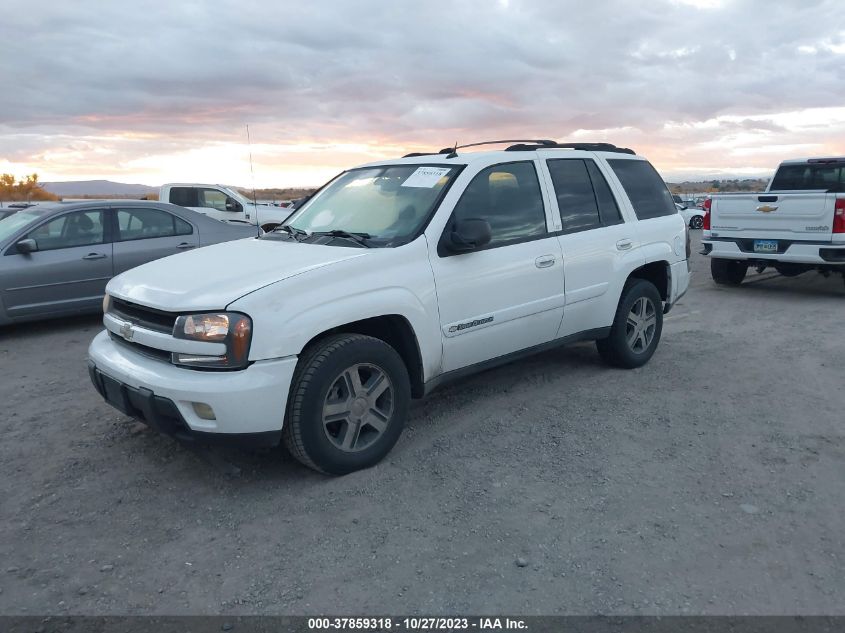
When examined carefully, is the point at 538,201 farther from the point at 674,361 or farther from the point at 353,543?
the point at 353,543

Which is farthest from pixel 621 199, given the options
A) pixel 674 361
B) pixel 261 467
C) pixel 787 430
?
pixel 261 467

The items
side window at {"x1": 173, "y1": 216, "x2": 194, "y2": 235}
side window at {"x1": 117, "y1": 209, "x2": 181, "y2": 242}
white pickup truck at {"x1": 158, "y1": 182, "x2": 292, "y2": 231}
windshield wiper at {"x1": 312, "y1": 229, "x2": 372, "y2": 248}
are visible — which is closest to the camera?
windshield wiper at {"x1": 312, "y1": 229, "x2": 372, "y2": 248}

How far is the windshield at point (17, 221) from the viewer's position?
7887 millimetres

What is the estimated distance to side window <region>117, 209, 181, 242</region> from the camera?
8469 mm

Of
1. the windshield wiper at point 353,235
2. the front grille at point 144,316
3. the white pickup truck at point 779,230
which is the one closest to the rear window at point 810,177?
the white pickup truck at point 779,230

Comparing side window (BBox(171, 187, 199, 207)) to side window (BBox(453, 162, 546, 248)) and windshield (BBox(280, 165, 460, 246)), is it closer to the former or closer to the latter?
windshield (BBox(280, 165, 460, 246))

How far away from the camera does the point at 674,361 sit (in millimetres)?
6449

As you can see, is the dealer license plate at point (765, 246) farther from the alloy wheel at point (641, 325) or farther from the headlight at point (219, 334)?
the headlight at point (219, 334)

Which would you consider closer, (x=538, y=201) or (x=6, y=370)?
(x=538, y=201)

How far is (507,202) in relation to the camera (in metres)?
4.95

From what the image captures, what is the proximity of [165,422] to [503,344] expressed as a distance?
227cm

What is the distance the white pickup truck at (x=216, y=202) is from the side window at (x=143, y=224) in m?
5.90

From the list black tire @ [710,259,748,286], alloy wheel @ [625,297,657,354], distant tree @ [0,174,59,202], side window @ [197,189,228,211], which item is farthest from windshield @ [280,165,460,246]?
distant tree @ [0,174,59,202]

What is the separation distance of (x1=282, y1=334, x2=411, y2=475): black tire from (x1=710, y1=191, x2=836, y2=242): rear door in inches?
306
